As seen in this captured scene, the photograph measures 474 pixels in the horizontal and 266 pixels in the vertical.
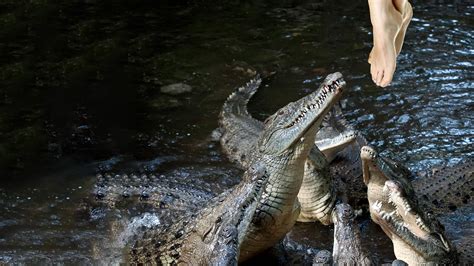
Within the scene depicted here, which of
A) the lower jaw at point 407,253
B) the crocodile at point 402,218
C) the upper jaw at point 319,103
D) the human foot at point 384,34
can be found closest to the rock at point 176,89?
the upper jaw at point 319,103

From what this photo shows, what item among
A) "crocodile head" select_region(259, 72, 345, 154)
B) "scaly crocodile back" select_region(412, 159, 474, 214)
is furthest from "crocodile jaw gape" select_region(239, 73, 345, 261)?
"scaly crocodile back" select_region(412, 159, 474, 214)

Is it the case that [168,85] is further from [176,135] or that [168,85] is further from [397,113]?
[397,113]

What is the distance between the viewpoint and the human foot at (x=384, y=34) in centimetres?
333

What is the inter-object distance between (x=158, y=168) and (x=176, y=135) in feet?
2.02

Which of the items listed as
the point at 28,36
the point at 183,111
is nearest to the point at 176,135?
the point at 183,111

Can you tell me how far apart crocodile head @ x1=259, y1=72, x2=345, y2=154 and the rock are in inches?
117

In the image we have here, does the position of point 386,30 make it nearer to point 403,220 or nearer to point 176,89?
point 403,220

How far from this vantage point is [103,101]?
24.7 ft

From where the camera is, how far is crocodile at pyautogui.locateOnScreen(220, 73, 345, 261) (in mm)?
4348

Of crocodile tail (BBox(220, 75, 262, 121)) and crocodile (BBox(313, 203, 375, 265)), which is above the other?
crocodile (BBox(313, 203, 375, 265))

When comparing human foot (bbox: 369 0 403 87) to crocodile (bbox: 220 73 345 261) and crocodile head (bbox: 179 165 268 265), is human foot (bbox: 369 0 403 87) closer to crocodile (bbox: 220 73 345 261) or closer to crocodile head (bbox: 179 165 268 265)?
crocodile head (bbox: 179 165 268 265)

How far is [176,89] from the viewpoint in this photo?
7.74m

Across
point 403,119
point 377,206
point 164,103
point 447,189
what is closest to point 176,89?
point 164,103

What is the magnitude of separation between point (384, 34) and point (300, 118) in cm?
131
